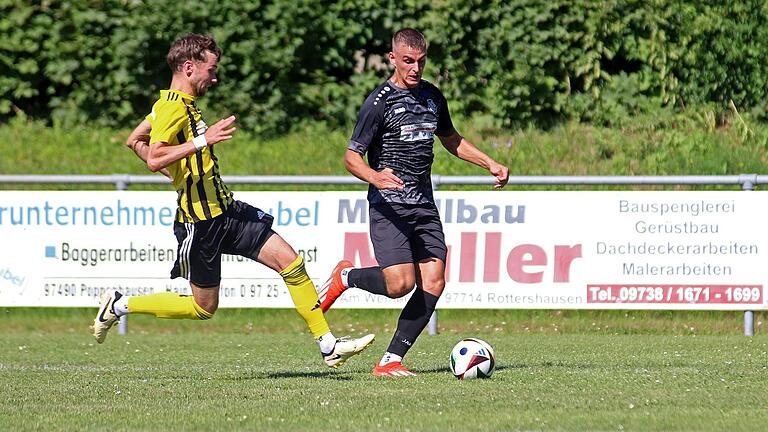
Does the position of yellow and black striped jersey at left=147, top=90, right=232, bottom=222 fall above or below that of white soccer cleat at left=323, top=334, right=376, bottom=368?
above

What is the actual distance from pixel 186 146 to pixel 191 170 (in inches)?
15.2

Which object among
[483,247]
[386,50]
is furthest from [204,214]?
[386,50]

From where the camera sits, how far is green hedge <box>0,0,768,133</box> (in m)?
16.5

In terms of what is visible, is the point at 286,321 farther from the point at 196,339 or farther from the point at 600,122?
the point at 600,122

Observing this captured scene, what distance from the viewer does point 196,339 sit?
40.9ft

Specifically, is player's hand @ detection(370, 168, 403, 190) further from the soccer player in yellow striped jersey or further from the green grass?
the green grass

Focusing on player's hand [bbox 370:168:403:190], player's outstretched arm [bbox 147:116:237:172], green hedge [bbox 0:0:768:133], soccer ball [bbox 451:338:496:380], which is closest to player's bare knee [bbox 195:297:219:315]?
player's outstretched arm [bbox 147:116:237:172]

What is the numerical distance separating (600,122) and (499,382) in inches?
355

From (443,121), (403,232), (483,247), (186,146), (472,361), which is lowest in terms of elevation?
(472,361)

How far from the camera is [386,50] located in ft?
57.6

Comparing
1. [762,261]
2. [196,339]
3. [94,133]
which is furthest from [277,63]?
[762,261]

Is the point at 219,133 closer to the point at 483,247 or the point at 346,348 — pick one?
the point at 346,348

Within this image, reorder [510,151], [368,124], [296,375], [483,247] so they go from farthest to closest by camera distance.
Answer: [510,151] < [483,247] < [296,375] < [368,124]

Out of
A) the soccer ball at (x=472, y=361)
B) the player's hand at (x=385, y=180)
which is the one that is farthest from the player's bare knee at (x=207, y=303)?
the soccer ball at (x=472, y=361)
